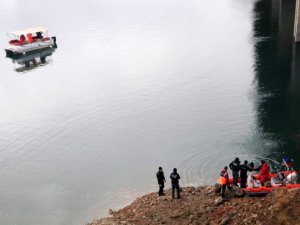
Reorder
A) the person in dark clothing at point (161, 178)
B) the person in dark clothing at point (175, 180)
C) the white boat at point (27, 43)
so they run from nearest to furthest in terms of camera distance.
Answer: the person in dark clothing at point (175, 180) < the person in dark clothing at point (161, 178) < the white boat at point (27, 43)

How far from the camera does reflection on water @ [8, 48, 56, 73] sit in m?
65.1

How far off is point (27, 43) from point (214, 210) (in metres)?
59.6

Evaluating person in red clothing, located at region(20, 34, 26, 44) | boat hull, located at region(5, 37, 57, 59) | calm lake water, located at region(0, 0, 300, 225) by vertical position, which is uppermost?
person in red clothing, located at region(20, 34, 26, 44)

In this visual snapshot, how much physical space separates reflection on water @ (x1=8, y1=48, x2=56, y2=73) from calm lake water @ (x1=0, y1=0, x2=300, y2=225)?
1.37 meters

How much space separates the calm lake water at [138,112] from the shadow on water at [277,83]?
0.15 metres

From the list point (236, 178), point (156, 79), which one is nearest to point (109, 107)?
point (156, 79)

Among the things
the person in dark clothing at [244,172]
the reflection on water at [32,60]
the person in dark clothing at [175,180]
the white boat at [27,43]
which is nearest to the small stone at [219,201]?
the person in dark clothing at [244,172]

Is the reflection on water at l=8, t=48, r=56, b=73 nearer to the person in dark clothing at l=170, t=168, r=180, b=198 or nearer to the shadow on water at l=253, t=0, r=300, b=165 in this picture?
the shadow on water at l=253, t=0, r=300, b=165

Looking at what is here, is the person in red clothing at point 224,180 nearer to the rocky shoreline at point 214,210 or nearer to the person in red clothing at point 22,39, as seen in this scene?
the rocky shoreline at point 214,210

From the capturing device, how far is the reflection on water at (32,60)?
65.1 m

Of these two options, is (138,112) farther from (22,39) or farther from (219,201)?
(22,39)

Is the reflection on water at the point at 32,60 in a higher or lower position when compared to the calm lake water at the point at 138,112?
higher

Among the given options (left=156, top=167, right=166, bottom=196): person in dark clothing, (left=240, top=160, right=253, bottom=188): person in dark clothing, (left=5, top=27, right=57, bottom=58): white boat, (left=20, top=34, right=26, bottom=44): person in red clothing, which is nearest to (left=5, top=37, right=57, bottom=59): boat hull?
(left=5, top=27, right=57, bottom=58): white boat

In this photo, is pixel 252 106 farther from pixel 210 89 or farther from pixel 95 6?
pixel 95 6
